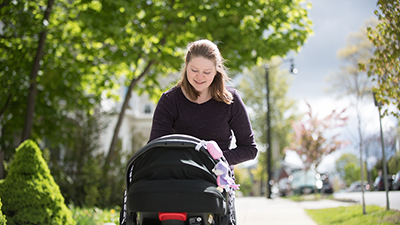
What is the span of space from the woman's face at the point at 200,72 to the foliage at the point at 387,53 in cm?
239

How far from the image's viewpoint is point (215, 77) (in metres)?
2.96

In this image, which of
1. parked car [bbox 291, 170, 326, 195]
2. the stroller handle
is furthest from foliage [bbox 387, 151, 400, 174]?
parked car [bbox 291, 170, 326, 195]

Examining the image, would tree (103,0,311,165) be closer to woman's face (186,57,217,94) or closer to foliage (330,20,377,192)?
foliage (330,20,377,192)

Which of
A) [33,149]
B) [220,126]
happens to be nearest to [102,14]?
[33,149]

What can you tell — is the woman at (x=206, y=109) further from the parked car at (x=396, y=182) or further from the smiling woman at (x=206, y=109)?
the parked car at (x=396, y=182)

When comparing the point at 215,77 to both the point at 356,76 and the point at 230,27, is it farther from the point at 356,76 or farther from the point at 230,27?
the point at 230,27

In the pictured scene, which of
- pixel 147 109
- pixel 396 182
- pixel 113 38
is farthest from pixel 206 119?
pixel 147 109

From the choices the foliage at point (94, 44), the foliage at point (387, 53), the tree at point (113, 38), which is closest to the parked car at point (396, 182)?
the foliage at point (387, 53)

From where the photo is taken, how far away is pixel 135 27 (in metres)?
9.40

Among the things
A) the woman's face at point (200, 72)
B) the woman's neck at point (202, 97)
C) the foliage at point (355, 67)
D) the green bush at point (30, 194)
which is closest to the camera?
the woman's face at point (200, 72)

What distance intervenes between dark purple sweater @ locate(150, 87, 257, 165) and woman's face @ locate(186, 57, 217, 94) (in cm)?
16

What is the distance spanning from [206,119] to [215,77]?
346mm

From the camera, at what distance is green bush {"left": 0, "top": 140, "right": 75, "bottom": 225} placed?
462cm

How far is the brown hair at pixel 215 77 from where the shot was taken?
9.08 ft
